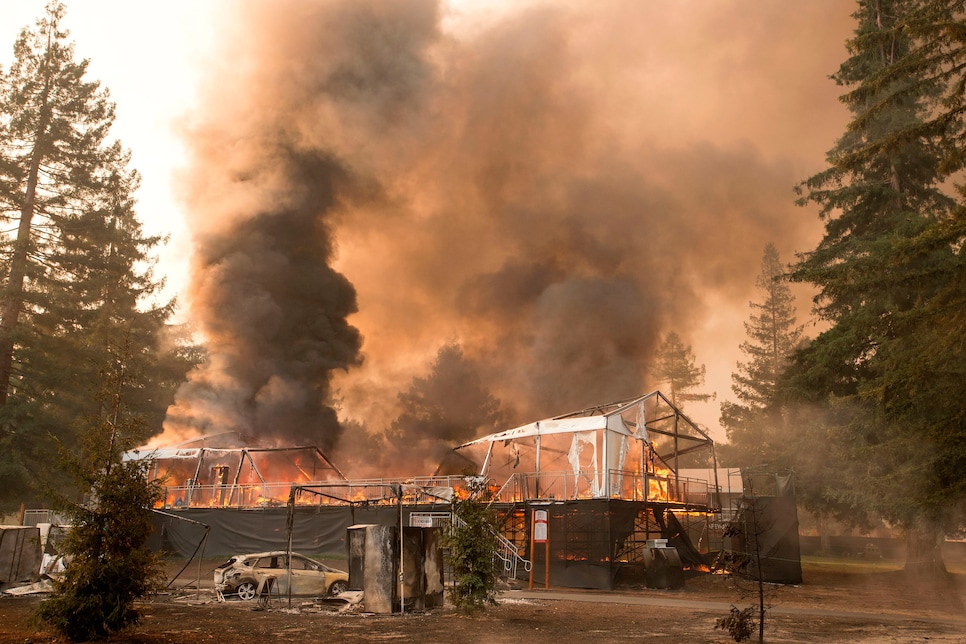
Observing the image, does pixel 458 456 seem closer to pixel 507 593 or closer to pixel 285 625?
pixel 507 593

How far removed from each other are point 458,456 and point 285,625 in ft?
68.2

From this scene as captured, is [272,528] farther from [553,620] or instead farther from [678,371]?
[678,371]

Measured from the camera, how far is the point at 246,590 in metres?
16.8

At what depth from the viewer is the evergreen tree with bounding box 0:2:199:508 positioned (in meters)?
33.2

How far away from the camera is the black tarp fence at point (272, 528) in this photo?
974 inches

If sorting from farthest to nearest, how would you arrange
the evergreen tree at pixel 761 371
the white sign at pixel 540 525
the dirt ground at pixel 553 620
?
the evergreen tree at pixel 761 371 → the white sign at pixel 540 525 → the dirt ground at pixel 553 620

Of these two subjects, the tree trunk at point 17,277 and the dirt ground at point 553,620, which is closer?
the dirt ground at point 553,620

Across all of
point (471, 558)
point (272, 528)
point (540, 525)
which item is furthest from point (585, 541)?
point (272, 528)

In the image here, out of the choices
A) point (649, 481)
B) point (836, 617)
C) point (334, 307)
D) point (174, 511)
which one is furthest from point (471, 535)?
point (334, 307)

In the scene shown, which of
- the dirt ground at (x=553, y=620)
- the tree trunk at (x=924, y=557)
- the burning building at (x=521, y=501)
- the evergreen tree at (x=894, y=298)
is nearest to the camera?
the dirt ground at (x=553, y=620)

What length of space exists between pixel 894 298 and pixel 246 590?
77.6 feet

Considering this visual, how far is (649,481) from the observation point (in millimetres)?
25734

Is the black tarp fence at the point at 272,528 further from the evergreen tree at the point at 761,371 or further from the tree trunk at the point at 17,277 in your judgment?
the evergreen tree at the point at 761,371

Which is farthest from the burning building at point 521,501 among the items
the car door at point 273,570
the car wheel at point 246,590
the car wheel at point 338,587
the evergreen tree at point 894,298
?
the evergreen tree at point 894,298
